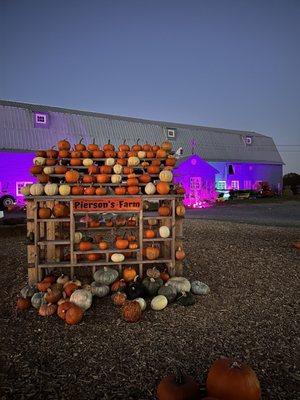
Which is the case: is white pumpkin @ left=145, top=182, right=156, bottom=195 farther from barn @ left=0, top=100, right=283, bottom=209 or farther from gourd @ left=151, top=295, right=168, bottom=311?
barn @ left=0, top=100, right=283, bottom=209

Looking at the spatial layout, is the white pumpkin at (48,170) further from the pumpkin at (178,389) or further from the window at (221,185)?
the window at (221,185)

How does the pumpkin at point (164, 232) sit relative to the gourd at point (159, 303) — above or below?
above

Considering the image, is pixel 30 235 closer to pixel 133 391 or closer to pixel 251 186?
pixel 133 391

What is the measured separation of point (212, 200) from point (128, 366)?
29605 mm

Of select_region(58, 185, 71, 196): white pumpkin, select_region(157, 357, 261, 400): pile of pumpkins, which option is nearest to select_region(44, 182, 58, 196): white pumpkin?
select_region(58, 185, 71, 196): white pumpkin

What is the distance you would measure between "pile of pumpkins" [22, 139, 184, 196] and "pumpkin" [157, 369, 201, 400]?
14.2ft

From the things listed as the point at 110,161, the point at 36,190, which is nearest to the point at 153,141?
the point at 110,161

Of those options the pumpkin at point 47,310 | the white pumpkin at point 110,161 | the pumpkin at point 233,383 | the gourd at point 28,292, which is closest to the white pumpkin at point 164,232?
the white pumpkin at point 110,161

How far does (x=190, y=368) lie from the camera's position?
13.2 feet

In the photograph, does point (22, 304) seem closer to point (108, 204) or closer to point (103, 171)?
point (108, 204)

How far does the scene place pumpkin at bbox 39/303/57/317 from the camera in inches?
222

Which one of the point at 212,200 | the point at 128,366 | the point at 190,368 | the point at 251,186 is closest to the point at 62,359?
the point at 128,366

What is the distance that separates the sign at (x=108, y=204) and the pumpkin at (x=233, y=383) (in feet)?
13.5

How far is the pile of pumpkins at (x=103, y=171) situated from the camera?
6949mm
